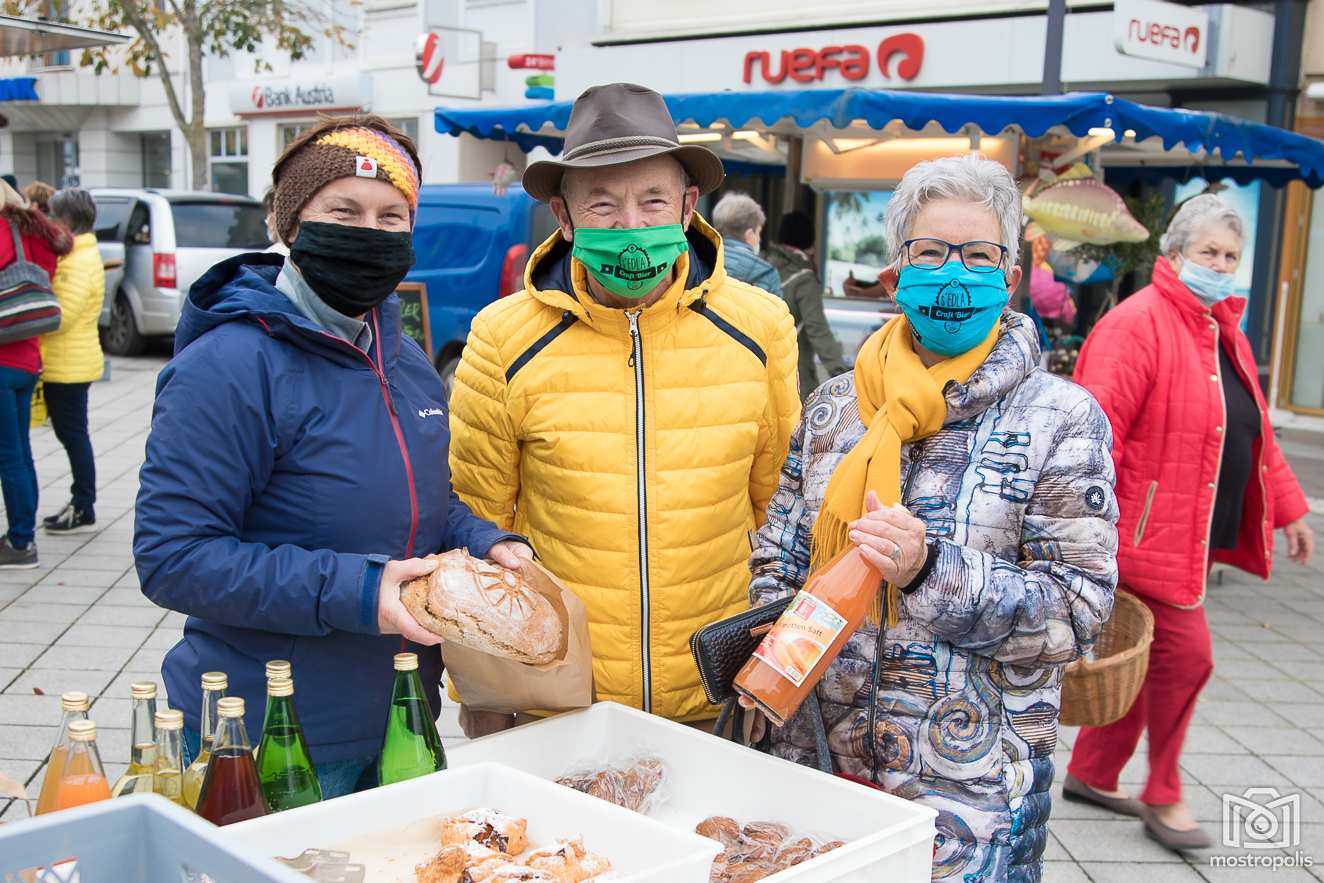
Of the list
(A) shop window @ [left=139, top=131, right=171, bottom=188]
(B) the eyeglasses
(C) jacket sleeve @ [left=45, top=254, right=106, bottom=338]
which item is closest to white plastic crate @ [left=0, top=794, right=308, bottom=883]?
(B) the eyeglasses

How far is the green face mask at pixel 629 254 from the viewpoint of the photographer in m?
2.41

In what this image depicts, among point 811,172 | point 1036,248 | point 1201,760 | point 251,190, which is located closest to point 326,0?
point 251,190

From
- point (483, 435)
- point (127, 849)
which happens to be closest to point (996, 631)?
point (483, 435)

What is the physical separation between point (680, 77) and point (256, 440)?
569 inches

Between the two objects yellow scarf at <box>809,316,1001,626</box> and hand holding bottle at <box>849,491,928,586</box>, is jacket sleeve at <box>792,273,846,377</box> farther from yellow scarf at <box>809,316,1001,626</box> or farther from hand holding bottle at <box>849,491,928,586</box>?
hand holding bottle at <box>849,491,928,586</box>

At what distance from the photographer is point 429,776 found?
6.18 feet

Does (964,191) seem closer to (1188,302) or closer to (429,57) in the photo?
(1188,302)

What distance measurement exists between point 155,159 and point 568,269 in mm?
30191

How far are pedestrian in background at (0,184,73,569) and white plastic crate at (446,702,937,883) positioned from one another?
5566 mm

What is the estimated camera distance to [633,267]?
2424 mm

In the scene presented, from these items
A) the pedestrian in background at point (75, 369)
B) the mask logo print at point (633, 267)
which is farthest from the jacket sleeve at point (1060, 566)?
the pedestrian in background at point (75, 369)

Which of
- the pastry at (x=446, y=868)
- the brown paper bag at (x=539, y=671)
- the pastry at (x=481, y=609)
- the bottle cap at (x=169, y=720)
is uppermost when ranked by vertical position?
the pastry at (x=481, y=609)

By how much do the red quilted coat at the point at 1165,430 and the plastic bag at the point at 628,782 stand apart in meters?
2.47

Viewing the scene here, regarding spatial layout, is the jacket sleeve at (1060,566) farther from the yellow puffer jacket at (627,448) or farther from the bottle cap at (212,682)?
the bottle cap at (212,682)
